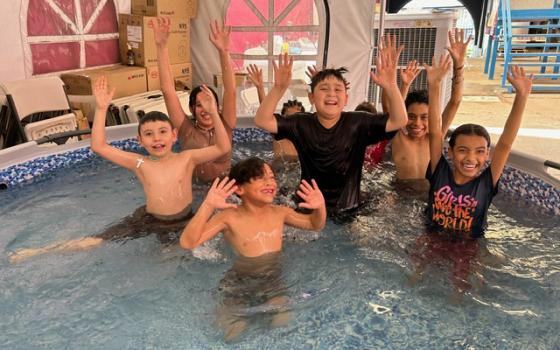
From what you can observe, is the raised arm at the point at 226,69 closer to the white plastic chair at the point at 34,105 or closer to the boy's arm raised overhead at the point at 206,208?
the boy's arm raised overhead at the point at 206,208

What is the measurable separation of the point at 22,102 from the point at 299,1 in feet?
11.7

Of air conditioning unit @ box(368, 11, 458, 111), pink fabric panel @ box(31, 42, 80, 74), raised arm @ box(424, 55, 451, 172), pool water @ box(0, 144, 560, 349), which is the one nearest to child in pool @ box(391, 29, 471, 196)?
pool water @ box(0, 144, 560, 349)

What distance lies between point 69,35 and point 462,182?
186 inches

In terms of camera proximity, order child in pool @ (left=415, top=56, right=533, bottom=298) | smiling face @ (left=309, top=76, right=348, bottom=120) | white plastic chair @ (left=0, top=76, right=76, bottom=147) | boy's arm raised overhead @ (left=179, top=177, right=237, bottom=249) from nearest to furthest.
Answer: boy's arm raised overhead @ (left=179, top=177, right=237, bottom=249) < child in pool @ (left=415, top=56, right=533, bottom=298) < smiling face @ (left=309, top=76, right=348, bottom=120) < white plastic chair @ (left=0, top=76, right=76, bottom=147)

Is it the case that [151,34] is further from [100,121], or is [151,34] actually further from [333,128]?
[333,128]

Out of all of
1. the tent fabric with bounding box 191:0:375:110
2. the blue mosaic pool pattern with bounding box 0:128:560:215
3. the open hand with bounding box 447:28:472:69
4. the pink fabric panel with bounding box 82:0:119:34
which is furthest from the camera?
the tent fabric with bounding box 191:0:375:110

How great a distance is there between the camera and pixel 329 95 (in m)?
2.70

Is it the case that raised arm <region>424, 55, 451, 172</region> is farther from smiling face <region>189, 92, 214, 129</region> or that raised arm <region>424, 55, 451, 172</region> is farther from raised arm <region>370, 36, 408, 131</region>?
smiling face <region>189, 92, 214, 129</region>

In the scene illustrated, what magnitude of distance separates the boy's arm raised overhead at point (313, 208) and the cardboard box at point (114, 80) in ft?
11.2

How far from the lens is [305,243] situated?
2.85 metres

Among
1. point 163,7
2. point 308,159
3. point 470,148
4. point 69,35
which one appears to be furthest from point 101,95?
point 163,7

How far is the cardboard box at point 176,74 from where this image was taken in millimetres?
6180

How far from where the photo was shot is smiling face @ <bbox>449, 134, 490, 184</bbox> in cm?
245

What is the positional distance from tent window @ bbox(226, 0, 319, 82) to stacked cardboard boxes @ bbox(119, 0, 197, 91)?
2.01 feet
